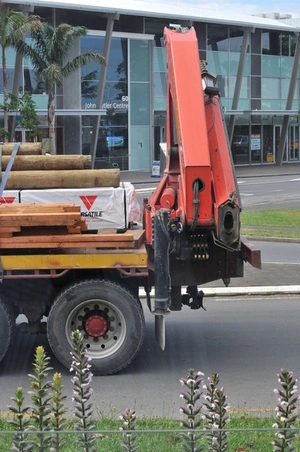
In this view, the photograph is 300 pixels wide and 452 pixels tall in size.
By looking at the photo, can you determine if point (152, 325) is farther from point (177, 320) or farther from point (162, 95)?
point (162, 95)

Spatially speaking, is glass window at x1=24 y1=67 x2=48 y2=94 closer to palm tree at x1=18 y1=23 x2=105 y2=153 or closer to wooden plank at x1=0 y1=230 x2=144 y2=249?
palm tree at x1=18 y1=23 x2=105 y2=153

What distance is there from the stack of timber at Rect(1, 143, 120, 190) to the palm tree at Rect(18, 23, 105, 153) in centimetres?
3218

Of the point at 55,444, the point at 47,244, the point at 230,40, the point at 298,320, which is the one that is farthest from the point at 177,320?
the point at 230,40

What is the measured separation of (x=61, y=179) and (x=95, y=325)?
1656 millimetres

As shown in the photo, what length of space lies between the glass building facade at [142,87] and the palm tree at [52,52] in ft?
12.1

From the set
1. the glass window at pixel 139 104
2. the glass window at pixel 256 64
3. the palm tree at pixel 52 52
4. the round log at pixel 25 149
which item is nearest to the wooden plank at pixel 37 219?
the round log at pixel 25 149

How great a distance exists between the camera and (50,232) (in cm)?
852

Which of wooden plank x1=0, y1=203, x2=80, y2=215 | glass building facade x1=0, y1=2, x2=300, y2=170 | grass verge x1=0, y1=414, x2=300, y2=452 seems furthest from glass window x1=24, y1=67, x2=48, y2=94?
grass verge x1=0, y1=414, x2=300, y2=452

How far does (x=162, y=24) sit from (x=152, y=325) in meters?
43.7

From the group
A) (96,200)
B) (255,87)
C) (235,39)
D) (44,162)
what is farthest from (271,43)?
(96,200)

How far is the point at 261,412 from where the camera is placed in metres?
7.31

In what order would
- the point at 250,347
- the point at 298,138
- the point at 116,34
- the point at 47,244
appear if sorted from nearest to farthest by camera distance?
1. the point at 47,244
2. the point at 250,347
3. the point at 116,34
4. the point at 298,138

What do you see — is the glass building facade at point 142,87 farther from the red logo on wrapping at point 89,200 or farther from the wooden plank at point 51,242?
the wooden plank at point 51,242

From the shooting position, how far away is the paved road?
7.93 metres
